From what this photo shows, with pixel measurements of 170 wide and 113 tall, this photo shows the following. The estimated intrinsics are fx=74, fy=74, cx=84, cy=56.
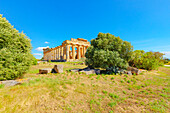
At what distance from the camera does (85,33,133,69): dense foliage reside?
8.93 metres

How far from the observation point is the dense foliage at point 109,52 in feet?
29.3

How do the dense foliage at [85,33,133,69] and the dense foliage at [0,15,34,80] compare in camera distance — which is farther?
the dense foliage at [85,33,133,69]

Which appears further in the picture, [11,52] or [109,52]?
[109,52]

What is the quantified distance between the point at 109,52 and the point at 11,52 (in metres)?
8.98

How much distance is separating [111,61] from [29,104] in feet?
26.1

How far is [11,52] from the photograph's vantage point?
193 inches

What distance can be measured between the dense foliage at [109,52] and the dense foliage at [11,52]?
662 cm

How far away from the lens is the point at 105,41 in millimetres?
9508

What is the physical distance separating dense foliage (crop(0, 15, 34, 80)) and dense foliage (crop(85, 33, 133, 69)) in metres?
6.62

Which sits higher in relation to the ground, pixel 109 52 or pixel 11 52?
pixel 109 52

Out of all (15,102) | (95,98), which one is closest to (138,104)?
(95,98)

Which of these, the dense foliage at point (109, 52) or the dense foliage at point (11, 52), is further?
the dense foliage at point (109, 52)

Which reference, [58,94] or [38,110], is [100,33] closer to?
[58,94]

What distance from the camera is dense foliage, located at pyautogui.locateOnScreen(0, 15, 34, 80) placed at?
4.55m
